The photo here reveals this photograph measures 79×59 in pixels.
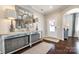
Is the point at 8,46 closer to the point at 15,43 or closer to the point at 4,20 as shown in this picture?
the point at 15,43

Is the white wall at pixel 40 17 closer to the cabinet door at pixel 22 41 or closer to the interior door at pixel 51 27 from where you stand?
the interior door at pixel 51 27

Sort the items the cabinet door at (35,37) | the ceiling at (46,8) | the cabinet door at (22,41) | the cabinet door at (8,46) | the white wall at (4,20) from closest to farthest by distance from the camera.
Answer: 1. the cabinet door at (8,46)
2. the white wall at (4,20)
3. the cabinet door at (22,41)
4. the ceiling at (46,8)
5. the cabinet door at (35,37)

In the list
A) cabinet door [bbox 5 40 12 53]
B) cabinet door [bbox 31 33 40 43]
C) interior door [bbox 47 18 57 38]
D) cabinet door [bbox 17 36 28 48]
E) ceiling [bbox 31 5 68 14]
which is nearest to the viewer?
cabinet door [bbox 5 40 12 53]

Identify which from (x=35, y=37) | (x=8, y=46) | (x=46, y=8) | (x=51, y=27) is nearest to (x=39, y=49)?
(x=35, y=37)

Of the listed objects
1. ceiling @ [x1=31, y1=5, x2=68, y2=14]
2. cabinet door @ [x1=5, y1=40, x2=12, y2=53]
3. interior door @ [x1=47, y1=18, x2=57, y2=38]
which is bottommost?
cabinet door @ [x1=5, y1=40, x2=12, y2=53]

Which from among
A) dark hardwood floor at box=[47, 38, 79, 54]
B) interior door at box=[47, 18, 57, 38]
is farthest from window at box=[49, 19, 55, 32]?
dark hardwood floor at box=[47, 38, 79, 54]

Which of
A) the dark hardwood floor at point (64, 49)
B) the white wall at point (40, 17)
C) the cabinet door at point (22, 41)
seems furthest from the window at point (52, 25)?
the cabinet door at point (22, 41)

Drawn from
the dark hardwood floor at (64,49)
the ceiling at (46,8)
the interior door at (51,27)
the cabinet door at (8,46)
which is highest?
the ceiling at (46,8)

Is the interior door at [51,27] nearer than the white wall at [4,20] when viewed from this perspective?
No

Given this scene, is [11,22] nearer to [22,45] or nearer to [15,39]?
[15,39]

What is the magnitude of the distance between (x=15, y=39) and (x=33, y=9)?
1.15 meters

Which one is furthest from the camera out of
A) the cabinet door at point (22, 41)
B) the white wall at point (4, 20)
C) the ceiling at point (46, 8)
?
the ceiling at point (46, 8)

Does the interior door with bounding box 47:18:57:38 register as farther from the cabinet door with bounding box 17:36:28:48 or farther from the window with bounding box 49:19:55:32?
the cabinet door with bounding box 17:36:28:48

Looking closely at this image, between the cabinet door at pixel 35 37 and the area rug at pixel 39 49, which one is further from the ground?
the cabinet door at pixel 35 37
